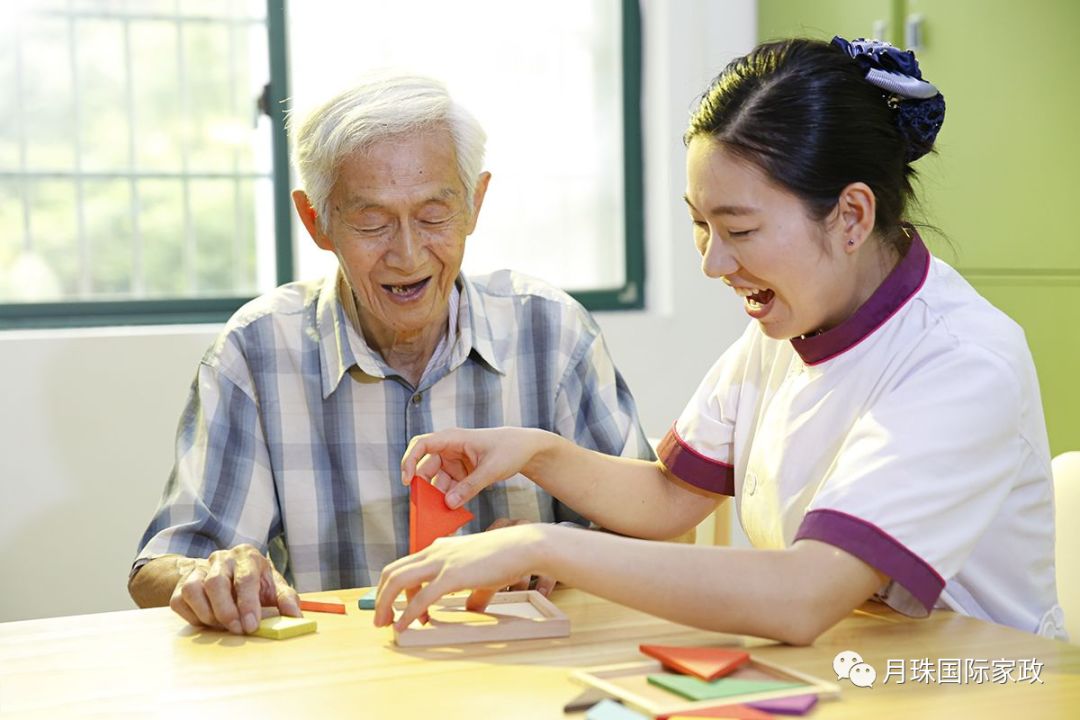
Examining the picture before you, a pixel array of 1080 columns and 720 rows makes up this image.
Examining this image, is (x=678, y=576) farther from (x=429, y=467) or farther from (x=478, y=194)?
(x=478, y=194)

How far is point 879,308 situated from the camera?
146 cm

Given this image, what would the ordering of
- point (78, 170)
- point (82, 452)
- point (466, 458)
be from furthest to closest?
point (78, 170) < point (82, 452) < point (466, 458)

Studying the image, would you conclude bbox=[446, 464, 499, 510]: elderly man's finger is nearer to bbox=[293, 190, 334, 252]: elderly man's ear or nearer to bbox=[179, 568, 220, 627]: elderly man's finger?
bbox=[179, 568, 220, 627]: elderly man's finger

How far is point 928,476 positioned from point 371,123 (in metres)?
0.97

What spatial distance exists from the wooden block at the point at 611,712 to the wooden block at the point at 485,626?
25cm

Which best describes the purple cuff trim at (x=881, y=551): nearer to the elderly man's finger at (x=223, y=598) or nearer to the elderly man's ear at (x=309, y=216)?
the elderly man's finger at (x=223, y=598)

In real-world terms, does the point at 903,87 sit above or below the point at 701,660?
above

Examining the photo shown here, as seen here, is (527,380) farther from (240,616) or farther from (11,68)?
(11,68)

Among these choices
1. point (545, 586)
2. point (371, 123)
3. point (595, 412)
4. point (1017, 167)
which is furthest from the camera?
point (1017, 167)

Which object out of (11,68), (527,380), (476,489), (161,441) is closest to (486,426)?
(527,380)

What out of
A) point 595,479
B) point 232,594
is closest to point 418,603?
point 232,594

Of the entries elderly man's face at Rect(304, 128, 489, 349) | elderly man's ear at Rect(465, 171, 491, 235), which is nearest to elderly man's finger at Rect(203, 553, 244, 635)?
elderly man's face at Rect(304, 128, 489, 349)

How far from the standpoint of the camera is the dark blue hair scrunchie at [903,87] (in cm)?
146

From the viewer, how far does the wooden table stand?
111 cm
